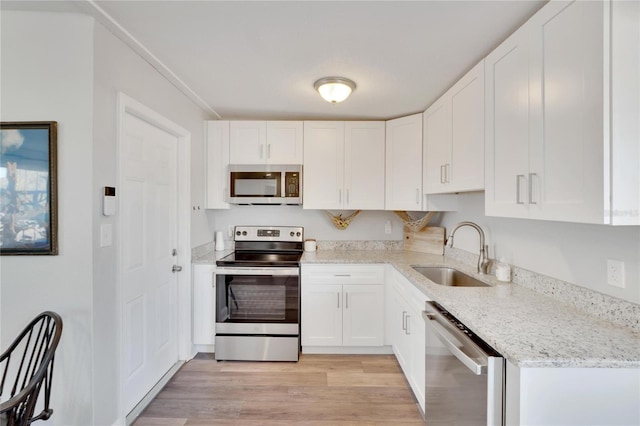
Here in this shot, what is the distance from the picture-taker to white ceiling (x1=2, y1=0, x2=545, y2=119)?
4.50 ft

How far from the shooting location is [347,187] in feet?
9.49

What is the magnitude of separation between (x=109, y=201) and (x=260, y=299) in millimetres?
1456

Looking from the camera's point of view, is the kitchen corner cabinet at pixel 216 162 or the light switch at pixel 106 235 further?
Answer: the kitchen corner cabinet at pixel 216 162

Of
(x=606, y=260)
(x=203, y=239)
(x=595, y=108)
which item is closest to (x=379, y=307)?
(x=606, y=260)

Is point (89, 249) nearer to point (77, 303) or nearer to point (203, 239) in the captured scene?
point (77, 303)

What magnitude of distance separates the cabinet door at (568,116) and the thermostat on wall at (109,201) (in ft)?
7.09

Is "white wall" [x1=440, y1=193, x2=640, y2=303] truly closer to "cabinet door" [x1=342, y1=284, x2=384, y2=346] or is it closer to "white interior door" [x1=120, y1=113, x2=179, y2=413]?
"cabinet door" [x1=342, y1=284, x2=384, y2=346]

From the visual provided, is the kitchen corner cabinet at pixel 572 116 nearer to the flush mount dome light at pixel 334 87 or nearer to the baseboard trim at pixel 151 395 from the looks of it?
the flush mount dome light at pixel 334 87

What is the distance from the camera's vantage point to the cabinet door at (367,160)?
2.88 m

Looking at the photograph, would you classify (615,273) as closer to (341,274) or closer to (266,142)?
(341,274)

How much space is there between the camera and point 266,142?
2.87 meters

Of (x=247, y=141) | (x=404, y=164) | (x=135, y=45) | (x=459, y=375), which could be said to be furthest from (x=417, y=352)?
(x=135, y=45)

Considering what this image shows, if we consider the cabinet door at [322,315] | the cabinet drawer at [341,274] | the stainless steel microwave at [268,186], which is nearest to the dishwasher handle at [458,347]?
the cabinet drawer at [341,274]

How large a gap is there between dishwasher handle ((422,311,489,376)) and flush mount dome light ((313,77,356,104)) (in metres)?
1.65
